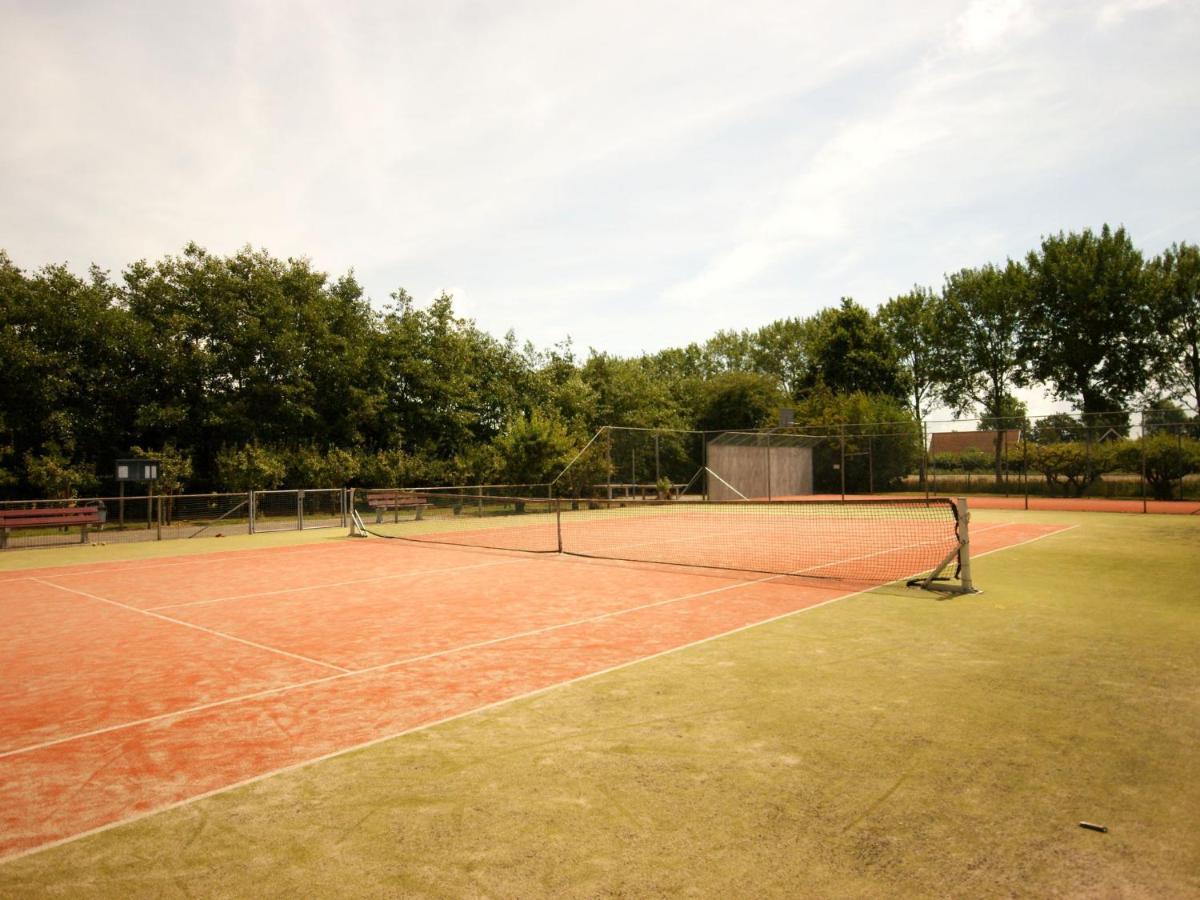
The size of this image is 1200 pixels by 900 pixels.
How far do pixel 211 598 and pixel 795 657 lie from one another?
25.3 ft

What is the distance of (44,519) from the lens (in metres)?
17.5

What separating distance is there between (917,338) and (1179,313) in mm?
14006

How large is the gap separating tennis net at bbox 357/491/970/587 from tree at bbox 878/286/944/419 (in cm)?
2798

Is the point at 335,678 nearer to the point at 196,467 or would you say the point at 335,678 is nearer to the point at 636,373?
the point at 196,467

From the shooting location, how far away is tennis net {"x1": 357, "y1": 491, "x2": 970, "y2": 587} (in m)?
11.4

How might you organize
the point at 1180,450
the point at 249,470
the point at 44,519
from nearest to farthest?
the point at 44,519, the point at 1180,450, the point at 249,470

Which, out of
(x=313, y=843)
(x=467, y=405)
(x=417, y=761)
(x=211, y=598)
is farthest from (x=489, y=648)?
(x=467, y=405)

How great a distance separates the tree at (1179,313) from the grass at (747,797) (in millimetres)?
42231

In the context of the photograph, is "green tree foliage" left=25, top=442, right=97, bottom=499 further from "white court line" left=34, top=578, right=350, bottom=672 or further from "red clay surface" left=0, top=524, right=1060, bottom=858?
"white court line" left=34, top=578, right=350, bottom=672

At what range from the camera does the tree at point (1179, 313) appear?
127ft

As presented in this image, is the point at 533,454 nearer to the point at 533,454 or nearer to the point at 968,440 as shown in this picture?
the point at 533,454

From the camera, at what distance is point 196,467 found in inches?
1215

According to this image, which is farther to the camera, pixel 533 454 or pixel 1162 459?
pixel 533 454

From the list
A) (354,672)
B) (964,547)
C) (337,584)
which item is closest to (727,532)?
(964,547)
